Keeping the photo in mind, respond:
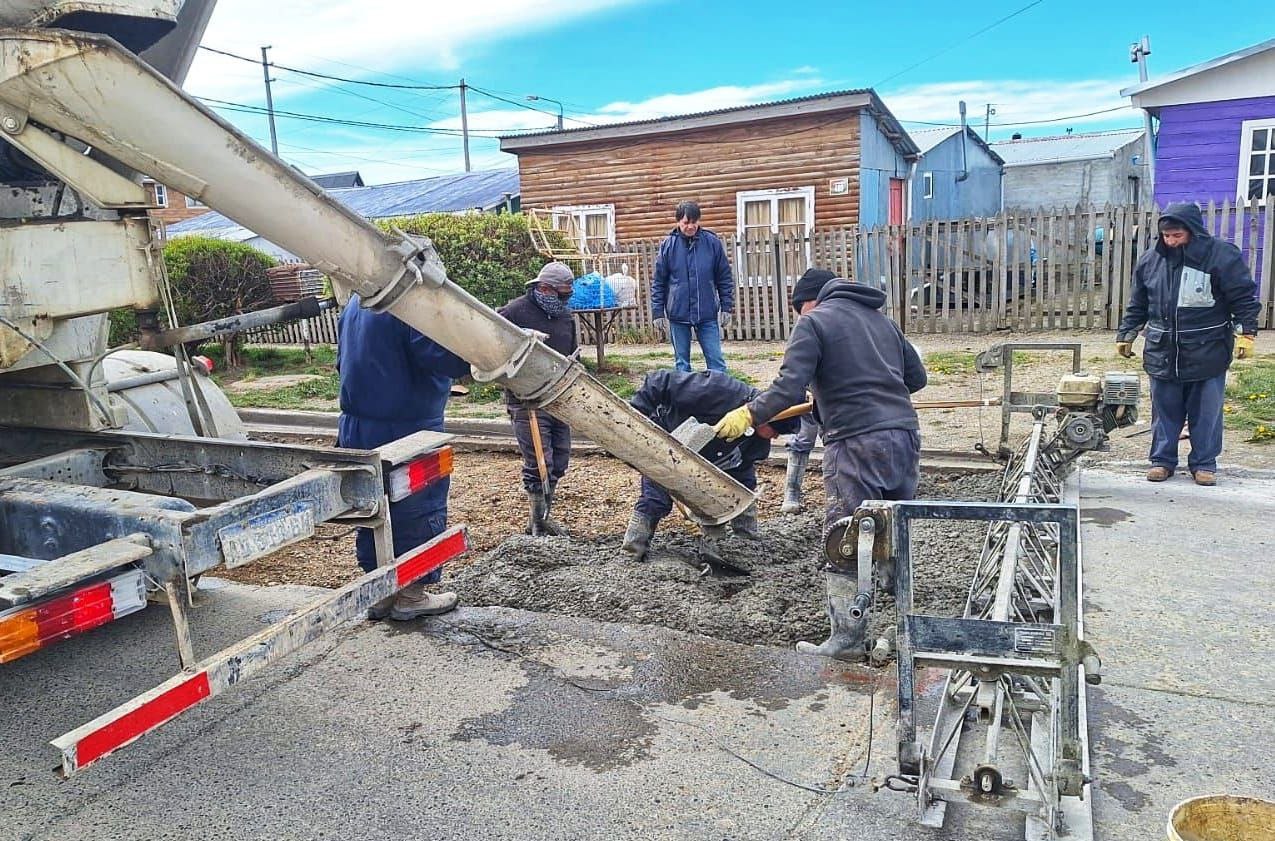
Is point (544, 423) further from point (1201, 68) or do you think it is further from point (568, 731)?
point (1201, 68)

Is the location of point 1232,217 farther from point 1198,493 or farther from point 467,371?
point 467,371

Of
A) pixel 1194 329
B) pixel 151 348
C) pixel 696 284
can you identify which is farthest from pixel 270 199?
pixel 696 284

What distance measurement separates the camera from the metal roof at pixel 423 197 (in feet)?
81.3

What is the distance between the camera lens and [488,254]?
1391cm

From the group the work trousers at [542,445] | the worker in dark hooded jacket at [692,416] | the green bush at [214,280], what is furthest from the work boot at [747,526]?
the green bush at [214,280]

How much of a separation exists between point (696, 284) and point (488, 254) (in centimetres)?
555

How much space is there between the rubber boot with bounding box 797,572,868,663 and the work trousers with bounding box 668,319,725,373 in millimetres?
5529

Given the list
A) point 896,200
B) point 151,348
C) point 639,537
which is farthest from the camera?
point 896,200

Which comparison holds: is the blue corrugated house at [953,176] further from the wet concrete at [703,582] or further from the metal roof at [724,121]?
the wet concrete at [703,582]

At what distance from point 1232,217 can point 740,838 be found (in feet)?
42.4

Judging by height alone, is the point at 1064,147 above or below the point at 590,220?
above

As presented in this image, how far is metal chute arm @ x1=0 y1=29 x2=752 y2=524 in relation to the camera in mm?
3010

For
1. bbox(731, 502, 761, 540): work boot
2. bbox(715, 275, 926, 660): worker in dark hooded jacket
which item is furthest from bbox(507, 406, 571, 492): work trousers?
bbox(715, 275, 926, 660): worker in dark hooded jacket

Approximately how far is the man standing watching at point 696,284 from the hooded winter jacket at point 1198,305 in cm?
391
